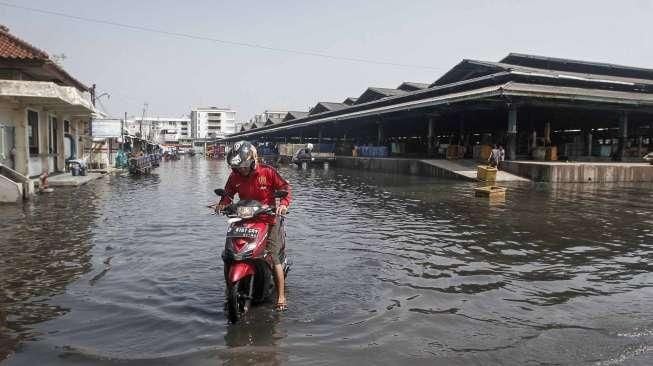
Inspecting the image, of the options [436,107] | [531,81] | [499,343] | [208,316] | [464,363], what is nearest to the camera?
[464,363]

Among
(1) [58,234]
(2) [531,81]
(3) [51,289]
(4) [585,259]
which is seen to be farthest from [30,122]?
(2) [531,81]

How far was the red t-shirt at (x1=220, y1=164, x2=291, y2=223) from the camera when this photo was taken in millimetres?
5203

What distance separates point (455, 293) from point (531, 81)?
84.8ft

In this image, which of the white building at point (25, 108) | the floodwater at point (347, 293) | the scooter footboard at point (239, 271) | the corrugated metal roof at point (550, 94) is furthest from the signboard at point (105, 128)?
the scooter footboard at point (239, 271)

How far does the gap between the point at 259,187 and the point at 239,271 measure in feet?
3.38

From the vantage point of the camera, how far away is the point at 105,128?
35125 millimetres

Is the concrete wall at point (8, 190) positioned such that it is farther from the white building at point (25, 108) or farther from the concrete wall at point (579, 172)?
the concrete wall at point (579, 172)

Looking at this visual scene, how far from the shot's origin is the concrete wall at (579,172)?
75.6ft

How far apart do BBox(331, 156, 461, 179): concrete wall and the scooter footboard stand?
71.8 feet

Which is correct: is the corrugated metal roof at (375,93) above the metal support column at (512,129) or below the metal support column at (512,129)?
above

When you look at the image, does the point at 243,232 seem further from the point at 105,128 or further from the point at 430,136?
the point at 105,128

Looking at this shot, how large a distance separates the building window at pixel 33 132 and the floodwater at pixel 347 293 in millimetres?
10805

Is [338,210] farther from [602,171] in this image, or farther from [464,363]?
[602,171]

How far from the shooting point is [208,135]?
153m
